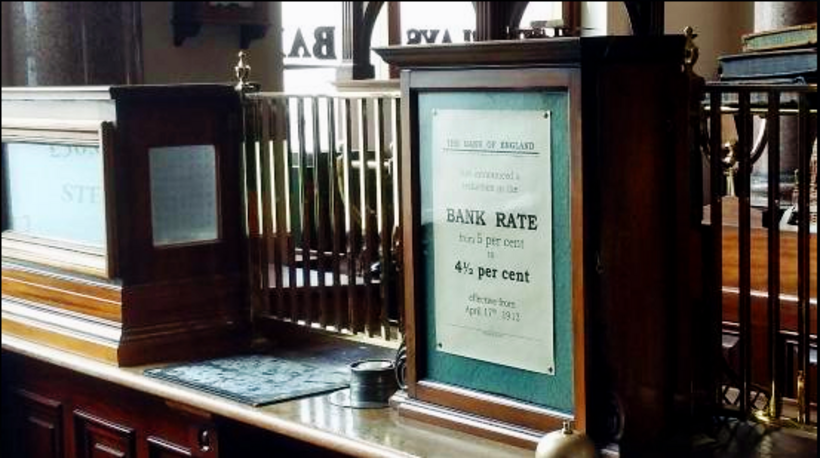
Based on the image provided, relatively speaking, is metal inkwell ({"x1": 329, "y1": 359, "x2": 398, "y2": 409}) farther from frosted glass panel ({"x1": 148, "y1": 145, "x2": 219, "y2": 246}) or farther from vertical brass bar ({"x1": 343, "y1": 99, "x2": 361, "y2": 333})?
frosted glass panel ({"x1": 148, "y1": 145, "x2": 219, "y2": 246})

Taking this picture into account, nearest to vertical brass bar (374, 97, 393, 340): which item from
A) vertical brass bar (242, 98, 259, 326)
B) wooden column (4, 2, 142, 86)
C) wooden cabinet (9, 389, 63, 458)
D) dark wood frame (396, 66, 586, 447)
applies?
dark wood frame (396, 66, 586, 447)

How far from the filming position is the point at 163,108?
8.63 feet

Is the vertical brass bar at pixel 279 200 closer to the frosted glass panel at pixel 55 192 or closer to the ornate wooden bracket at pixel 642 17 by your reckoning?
the frosted glass panel at pixel 55 192

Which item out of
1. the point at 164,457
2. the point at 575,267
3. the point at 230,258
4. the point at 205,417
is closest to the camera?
the point at 575,267

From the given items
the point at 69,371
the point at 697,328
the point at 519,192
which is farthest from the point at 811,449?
the point at 69,371

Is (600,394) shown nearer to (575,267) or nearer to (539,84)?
(575,267)

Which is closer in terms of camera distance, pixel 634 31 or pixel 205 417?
pixel 634 31

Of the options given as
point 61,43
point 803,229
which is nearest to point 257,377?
point 803,229

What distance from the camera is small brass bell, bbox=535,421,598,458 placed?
1734 millimetres

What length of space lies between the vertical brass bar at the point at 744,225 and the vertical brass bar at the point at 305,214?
36.6 inches

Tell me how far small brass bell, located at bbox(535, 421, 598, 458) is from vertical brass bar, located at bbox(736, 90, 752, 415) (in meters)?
0.28

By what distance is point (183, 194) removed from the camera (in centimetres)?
268

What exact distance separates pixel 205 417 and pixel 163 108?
24.2 inches

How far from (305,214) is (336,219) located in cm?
10
